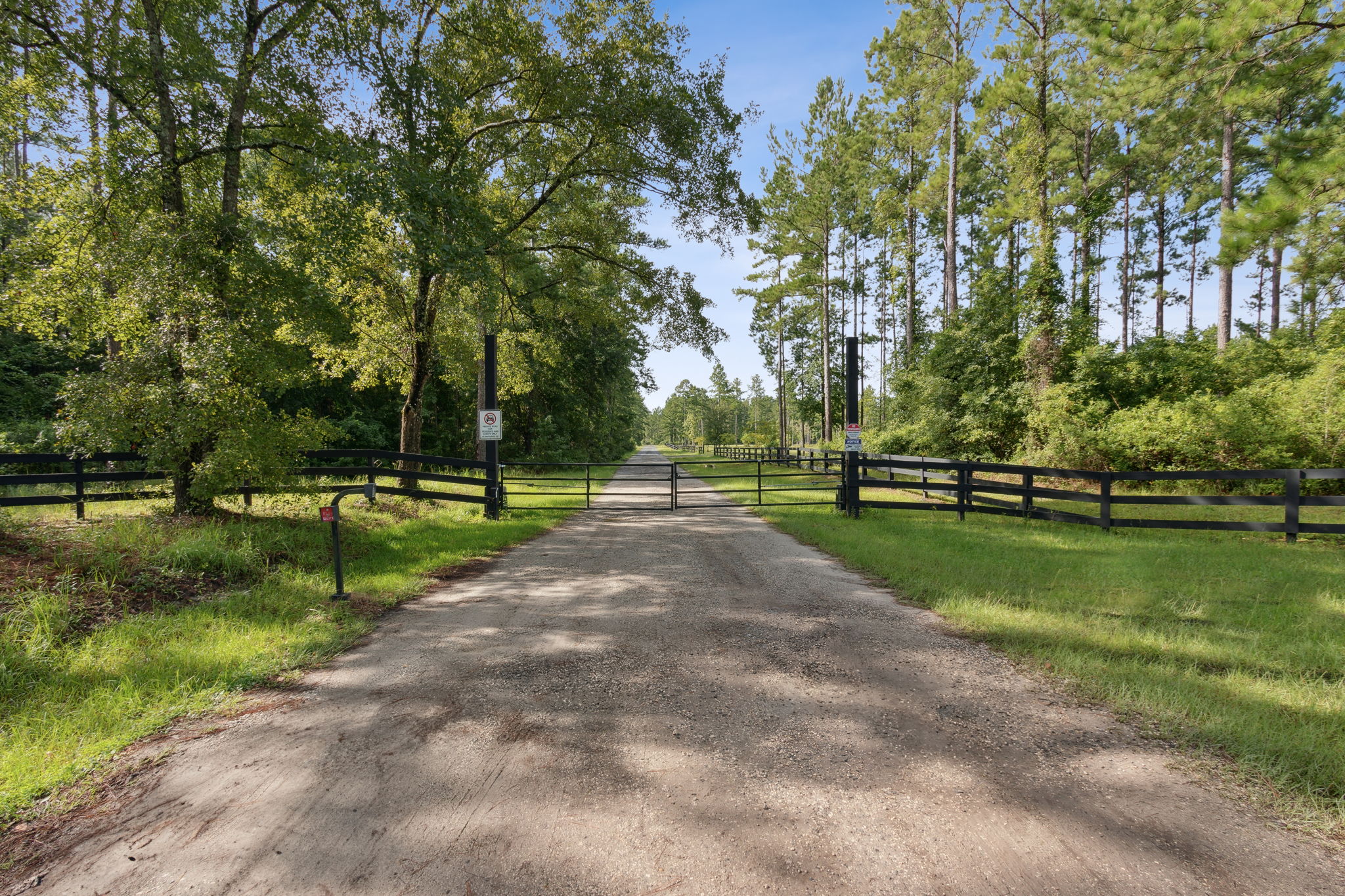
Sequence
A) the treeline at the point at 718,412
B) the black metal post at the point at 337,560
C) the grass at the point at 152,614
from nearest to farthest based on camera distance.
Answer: the grass at the point at 152,614 < the black metal post at the point at 337,560 < the treeline at the point at 718,412

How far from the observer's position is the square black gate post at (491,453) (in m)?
11.1

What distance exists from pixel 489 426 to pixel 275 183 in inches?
224

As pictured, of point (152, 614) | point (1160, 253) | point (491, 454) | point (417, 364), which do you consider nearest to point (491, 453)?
point (491, 454)

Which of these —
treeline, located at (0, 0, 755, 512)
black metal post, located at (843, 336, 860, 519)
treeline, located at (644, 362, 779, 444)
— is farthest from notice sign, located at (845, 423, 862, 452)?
treeline, located at (644, 362, 779, 444)

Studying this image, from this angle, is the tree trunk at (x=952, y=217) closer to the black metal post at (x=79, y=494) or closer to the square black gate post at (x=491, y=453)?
the square black gate post at (x=491, y=453)

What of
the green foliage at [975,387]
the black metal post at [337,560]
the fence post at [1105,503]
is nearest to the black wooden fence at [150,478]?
the black metal post at [337,560]

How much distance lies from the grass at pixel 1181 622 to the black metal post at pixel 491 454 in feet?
21.2

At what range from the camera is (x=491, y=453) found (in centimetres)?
1143

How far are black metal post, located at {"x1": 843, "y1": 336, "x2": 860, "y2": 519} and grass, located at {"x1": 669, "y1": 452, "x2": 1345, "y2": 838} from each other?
5.88 ft

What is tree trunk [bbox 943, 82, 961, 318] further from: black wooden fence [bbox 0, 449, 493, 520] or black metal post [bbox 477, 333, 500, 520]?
black wooden fence [bbox 0, 449, 493, 520]

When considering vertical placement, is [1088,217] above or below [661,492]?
above

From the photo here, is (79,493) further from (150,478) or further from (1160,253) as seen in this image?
(1160,253)

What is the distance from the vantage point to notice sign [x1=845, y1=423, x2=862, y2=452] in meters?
10.7

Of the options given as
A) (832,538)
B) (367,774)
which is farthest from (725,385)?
(367,774)
